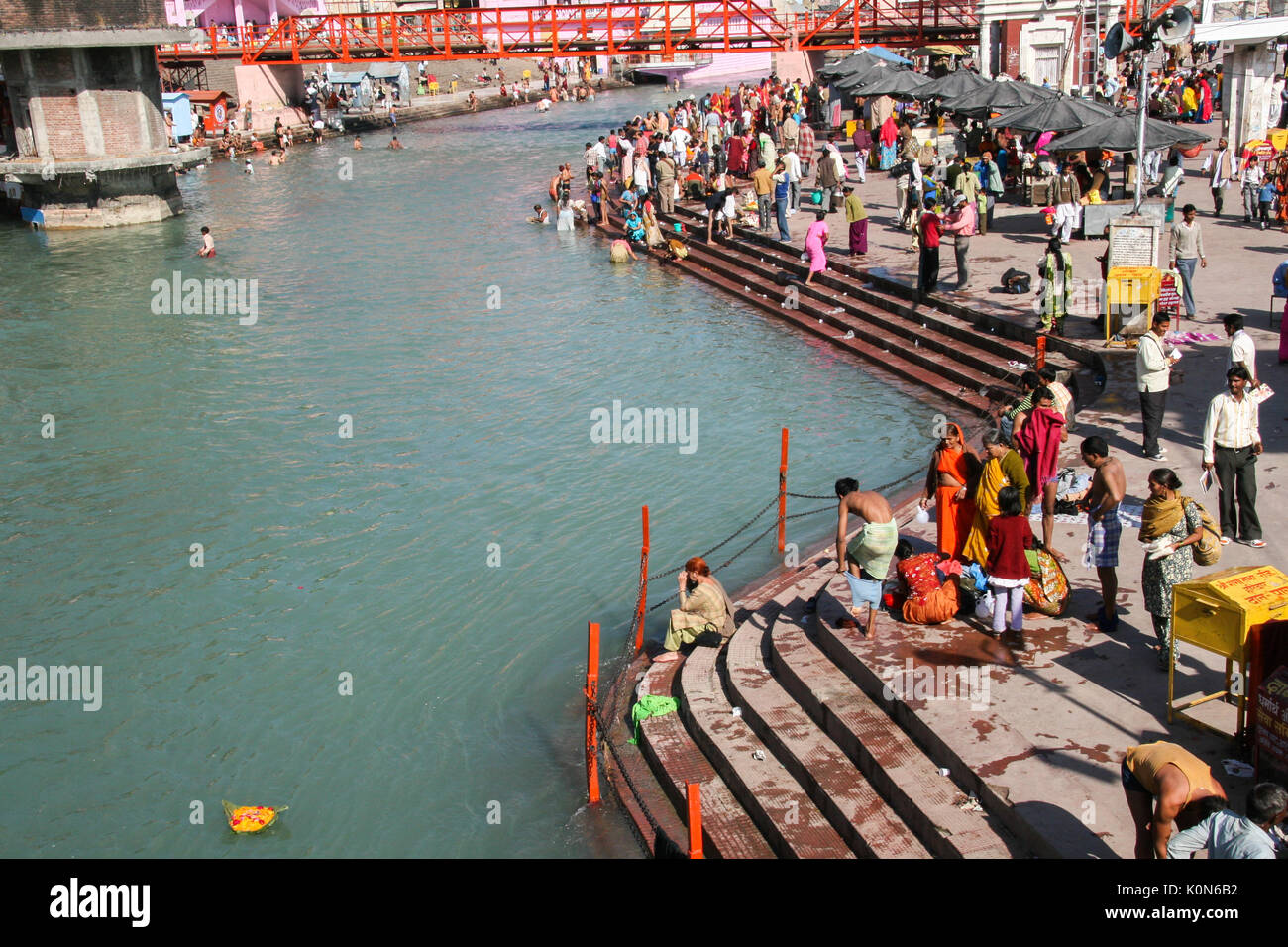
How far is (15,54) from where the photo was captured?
35.8 meters

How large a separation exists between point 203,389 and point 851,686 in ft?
49.4

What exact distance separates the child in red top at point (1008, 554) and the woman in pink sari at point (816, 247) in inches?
542

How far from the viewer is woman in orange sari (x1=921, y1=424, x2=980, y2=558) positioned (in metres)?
10.4

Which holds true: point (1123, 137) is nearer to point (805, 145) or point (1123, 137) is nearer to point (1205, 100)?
point (1205, 100)

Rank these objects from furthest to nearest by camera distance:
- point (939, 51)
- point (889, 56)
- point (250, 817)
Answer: point (939, 51) < point (889, 56) < point (250, 817)

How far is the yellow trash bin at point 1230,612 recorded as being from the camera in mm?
7555

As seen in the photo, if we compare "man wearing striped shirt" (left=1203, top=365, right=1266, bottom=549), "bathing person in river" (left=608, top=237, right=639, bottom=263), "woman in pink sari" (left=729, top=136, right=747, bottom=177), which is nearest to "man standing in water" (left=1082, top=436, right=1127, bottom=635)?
"man wearing striped shirt" (left=1203, top=365, right=1266, bottom=549)

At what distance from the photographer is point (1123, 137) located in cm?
2033

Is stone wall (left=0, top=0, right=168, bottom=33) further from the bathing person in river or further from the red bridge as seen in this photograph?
the bathing person in river

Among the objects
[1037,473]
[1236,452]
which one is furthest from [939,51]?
[1236,452]

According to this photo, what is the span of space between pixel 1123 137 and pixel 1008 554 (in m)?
13.6

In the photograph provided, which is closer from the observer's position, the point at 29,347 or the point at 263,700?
the point at 263,700

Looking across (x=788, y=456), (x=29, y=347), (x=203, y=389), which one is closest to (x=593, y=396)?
(x=788, y=456)
